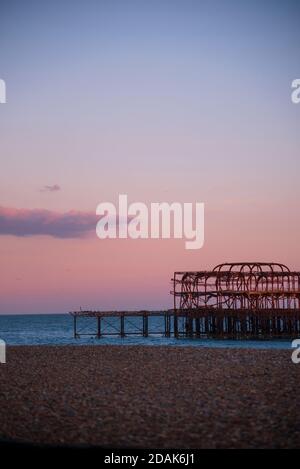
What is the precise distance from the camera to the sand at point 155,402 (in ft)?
38.9

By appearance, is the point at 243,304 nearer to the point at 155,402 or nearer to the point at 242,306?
the point at 242,306

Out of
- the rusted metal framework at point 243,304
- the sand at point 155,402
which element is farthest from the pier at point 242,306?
the sand at point 155,402

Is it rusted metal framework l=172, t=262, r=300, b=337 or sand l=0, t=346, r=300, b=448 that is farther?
rusted metal framework l=172, t=262, r=300, b=337

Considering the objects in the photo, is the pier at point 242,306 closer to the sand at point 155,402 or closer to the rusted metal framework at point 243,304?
the rusted metal framework at point 243,304

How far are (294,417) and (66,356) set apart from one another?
1686 cm

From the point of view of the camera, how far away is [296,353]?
27.8 metres

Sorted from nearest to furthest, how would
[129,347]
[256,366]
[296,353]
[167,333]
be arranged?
[256,366]
[296,353]
[129,347]
[167,333]

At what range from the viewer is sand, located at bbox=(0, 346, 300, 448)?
11844 mm

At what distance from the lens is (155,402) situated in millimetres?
15391

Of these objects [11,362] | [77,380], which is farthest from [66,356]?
[77,380]

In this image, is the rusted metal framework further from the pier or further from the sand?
the sand

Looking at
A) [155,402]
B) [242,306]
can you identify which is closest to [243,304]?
[242,306]

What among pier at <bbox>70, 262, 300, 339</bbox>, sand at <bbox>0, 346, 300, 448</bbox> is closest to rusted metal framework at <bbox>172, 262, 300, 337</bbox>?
pier at <bbox>70, 262, 300, 339</bbox>
